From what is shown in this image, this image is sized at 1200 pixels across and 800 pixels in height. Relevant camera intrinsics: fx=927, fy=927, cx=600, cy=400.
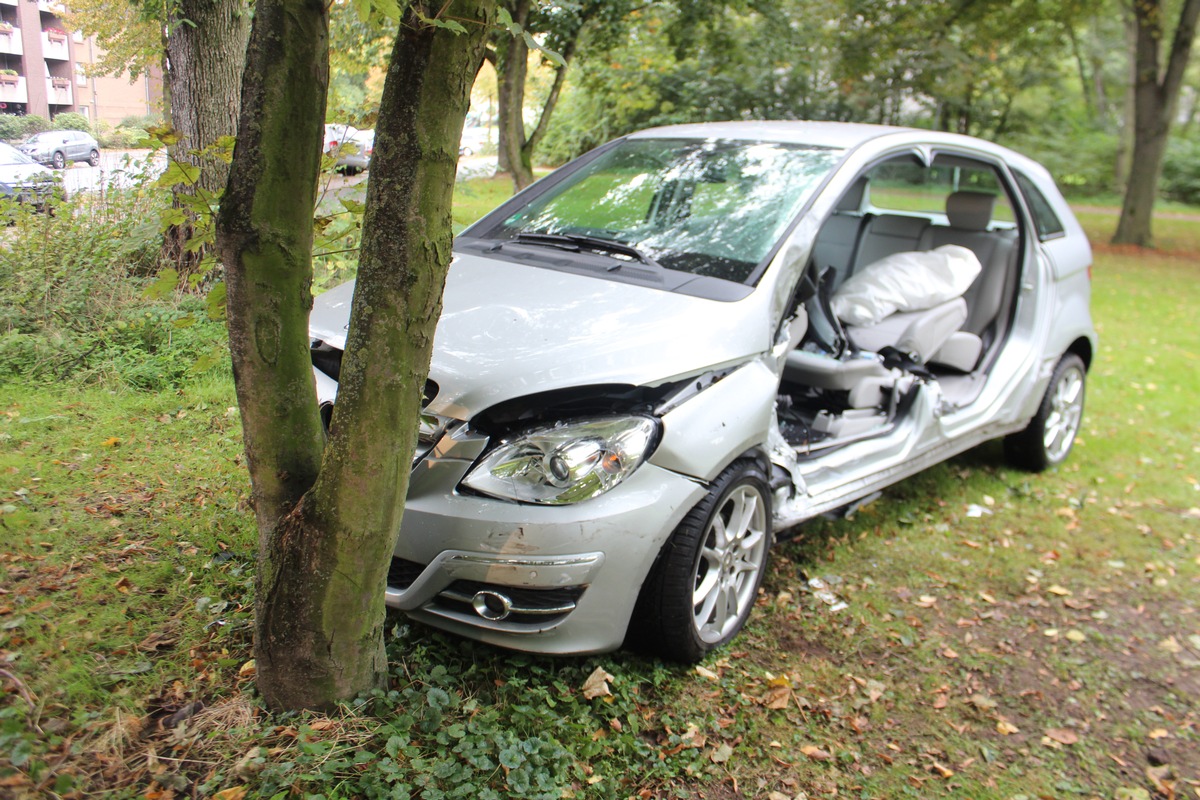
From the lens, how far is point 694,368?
3.03 meters

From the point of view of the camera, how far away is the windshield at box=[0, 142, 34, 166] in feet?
16.4

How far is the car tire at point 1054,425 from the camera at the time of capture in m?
5.37

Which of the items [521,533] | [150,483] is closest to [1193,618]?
[521,533]

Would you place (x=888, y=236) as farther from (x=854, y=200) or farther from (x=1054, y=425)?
(x=1054, y=425)

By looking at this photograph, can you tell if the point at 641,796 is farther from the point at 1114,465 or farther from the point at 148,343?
the point at 1114,465

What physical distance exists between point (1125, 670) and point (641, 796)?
221 centimetres

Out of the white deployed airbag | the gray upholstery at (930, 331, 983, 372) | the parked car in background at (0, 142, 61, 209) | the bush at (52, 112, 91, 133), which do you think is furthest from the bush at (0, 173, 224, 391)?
the gray upholstery at (930, 331, 983, 372)

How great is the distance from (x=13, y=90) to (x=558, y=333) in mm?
3754

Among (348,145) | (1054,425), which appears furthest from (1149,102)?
(348,145)

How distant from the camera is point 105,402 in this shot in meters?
4.52

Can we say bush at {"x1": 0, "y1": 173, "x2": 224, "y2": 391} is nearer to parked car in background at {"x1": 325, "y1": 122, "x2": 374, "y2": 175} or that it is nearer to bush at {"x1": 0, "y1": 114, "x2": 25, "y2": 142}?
bush at {"x1": 0, "y1": 114, "x2": 25, "y2": 142}

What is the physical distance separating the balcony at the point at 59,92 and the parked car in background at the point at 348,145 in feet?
5.08

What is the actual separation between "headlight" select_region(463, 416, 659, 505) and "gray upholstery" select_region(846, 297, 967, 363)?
7.18 feet

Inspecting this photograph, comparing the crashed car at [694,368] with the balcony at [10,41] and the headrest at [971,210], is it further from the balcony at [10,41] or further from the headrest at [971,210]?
the balcony at [10,41]
